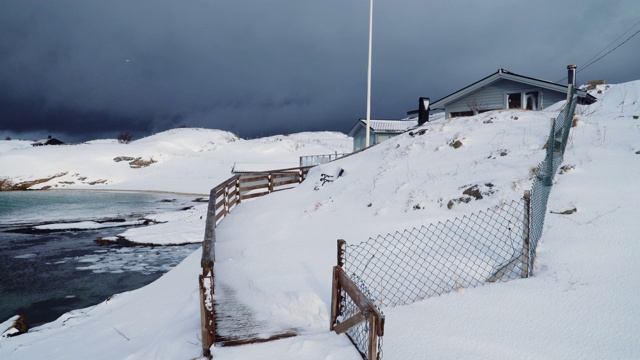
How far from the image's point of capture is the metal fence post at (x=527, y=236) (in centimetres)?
445

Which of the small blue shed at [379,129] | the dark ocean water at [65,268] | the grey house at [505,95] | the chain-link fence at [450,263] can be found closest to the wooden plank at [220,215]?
the dark ocean water at [65,268]

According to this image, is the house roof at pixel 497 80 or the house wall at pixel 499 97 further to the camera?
the house wall at pixel 499 97

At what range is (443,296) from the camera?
4754 millimetres

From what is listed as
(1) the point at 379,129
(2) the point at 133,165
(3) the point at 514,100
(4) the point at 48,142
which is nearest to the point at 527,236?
(3) the point at 514,100

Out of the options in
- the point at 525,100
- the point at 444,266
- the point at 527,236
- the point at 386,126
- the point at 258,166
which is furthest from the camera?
the point at 258,166

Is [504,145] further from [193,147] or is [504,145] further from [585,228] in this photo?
[193,147]

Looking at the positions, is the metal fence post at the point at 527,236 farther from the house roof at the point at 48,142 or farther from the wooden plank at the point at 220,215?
the house roof at the point at 48,142

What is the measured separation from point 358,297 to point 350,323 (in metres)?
0.50

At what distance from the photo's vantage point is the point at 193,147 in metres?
94.3

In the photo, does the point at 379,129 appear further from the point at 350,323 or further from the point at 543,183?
the point at 350,323

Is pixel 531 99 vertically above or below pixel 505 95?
below

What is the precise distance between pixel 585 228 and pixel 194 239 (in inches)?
658

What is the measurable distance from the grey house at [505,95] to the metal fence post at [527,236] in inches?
863

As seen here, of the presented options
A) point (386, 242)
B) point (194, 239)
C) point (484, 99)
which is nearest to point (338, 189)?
point (386, 242)
